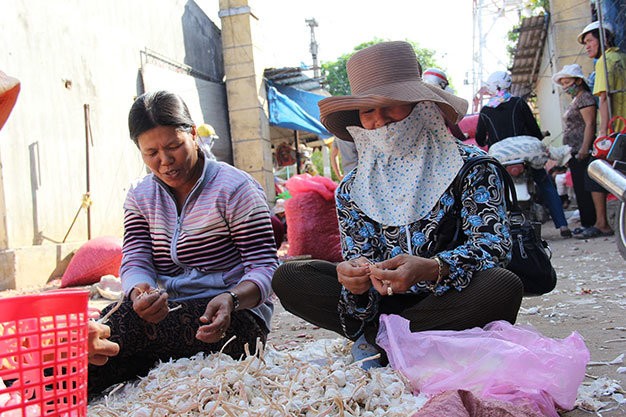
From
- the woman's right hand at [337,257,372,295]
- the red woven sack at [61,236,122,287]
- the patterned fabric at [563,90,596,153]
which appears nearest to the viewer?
the woman's right hand at [337,257,372,295]

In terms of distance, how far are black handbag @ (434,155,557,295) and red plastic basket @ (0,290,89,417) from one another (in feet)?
4.84

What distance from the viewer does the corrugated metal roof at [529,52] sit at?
41.6 ft

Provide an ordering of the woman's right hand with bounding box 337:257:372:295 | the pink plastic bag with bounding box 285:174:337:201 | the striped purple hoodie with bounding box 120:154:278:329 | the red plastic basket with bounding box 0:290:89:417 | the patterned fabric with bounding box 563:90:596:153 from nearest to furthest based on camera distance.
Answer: the red plastic basket with bounding box 0:290:89:417 → the woman's right hand with bounding box 337:257:372:295 → the striped purple hoodie with bounding box 120:154:278:329 → the pink plastic bag with bounding box 285:174:337:201 → the patterned fabric with bounding box 563:90:596:153

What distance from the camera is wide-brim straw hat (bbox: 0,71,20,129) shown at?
3.52 ft

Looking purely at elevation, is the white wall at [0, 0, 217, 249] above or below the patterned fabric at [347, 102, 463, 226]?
above

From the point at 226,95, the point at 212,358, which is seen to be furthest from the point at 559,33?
the point at 212,358

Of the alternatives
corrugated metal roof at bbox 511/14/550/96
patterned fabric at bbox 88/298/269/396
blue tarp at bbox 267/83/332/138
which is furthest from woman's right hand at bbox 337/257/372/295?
corrugated metal roof at bbox 511/14/550/96

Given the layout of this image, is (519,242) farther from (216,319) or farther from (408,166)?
(216,319)

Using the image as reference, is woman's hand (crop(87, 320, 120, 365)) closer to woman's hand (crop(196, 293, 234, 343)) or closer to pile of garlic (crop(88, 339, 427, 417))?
pile of garlic (crop(88, 339, 427, 417))

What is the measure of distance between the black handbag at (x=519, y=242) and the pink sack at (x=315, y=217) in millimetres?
3622

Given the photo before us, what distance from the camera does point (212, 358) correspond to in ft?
7.55

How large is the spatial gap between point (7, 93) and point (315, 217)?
197 inches

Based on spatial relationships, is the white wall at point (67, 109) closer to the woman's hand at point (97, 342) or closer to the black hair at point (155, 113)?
the black hair at point (155, 113)

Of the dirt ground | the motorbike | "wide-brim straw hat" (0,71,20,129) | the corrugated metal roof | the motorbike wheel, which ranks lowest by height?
the dirt ground
